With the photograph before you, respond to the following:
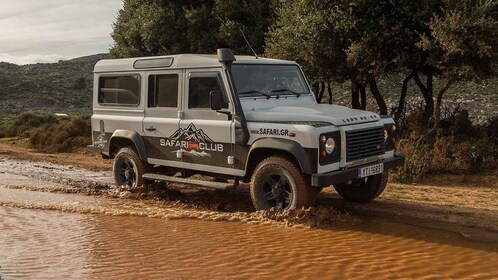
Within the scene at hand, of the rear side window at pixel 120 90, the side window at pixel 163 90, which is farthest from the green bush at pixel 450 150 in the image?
the rear side window at pixel 120 90

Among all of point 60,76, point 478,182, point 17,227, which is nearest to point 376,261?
point 17,227

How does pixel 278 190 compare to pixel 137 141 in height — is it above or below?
below

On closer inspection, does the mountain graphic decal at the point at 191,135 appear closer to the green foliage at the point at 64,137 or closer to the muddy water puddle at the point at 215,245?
the muddy water puddle at the point at 215,245

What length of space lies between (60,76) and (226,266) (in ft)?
194

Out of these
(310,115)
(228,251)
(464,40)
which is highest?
(464,40)

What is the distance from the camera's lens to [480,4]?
1080 centimetres

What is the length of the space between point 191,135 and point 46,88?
1939 inches

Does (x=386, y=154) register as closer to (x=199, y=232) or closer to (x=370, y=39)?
(x=199, y=232)

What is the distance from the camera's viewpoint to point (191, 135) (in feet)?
25.6

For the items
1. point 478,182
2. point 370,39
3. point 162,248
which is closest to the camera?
point 162,248

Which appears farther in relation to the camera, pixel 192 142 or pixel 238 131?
pixel 192 142

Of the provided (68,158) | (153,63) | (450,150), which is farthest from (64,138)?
(450,150)

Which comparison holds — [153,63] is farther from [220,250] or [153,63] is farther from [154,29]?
[154,29]

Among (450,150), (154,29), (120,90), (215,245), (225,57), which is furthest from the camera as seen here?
(154,29)
